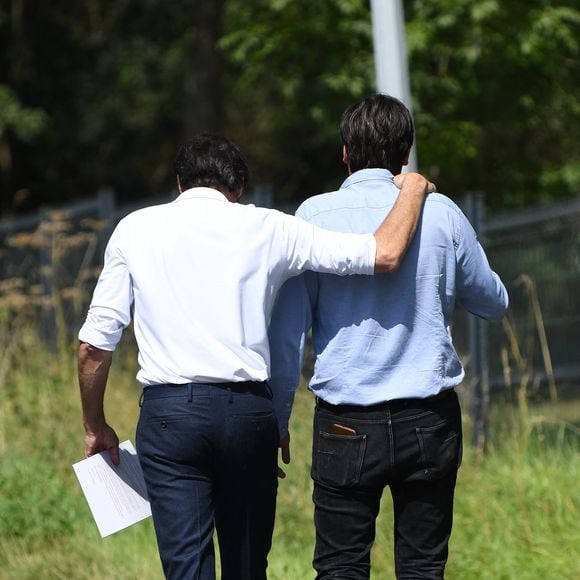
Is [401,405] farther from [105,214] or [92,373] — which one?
[105,214]

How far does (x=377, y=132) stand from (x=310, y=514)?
115 inches

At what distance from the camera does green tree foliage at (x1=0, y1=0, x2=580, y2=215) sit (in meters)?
14.9

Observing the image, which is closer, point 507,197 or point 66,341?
point 66,341

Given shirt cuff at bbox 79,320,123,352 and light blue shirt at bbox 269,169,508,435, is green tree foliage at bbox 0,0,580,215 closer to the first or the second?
light blue shirt at bbox 269,169,508,435

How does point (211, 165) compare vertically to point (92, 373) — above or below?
above

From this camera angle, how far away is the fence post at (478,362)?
7523 mm

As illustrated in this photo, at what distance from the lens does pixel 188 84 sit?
19.9 meters

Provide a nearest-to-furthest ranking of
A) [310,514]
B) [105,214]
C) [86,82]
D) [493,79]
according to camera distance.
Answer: [310,514], [105,214], [493,79], [86,82]

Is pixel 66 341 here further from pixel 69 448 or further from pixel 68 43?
pixel 68 43

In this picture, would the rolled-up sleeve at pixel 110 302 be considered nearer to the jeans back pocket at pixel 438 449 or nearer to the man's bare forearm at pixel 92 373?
the man's bare forearm at pixel 92 373

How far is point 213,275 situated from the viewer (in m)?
3.83

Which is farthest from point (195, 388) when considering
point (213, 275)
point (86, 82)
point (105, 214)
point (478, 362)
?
point (86, 82)

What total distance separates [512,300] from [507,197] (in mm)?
9254

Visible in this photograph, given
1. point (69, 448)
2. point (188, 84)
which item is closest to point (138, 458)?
point (69, 448)
